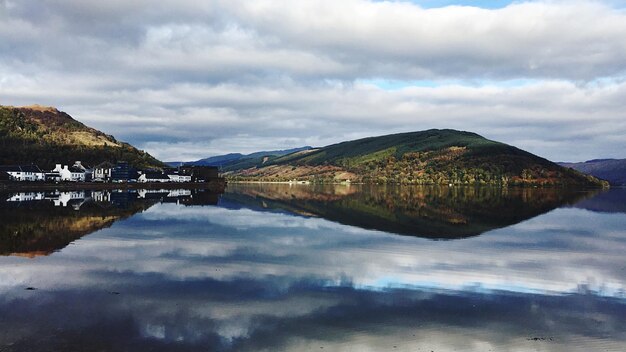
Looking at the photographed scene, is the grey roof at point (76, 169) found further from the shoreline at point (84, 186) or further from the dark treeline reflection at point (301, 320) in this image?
the dark treeline reflection at point (301, 320)

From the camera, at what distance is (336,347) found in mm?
16875

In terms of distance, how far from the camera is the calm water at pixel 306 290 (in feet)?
58.2

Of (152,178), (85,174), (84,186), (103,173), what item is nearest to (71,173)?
(85,174)

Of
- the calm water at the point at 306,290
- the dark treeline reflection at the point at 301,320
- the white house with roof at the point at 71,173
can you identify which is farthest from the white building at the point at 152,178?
the dark treeline reflection at the point at 301,320

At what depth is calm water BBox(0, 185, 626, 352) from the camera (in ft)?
58.2

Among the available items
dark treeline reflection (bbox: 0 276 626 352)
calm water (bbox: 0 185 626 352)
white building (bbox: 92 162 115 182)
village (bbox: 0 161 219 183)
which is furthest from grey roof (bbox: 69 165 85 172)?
dark treeline reflection (bbox: 0 276 626 352)

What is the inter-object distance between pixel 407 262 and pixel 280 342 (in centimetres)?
1748

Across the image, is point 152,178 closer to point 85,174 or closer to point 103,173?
point 103,173

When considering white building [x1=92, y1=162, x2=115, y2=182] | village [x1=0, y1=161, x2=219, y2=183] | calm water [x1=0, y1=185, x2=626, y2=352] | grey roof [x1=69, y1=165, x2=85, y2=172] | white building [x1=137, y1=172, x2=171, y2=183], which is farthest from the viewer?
white building [x1=137, y1=172, x2=171, y2=183]

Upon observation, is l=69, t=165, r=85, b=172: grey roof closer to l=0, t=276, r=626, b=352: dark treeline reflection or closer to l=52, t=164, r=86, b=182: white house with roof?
l=52, t=164, r=86, b=182: white house with roof

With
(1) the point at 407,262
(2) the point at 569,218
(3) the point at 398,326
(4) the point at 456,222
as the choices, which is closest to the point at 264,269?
(1) the point at 407,262

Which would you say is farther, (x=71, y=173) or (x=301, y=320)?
(x=71, y=173)

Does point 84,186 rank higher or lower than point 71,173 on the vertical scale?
lower

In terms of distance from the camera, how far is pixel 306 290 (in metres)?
24.9
